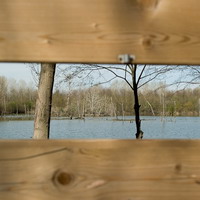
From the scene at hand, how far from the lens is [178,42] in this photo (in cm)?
105

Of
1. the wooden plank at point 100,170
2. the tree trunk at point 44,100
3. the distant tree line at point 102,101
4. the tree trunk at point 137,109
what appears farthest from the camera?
the distant tree line at point 102,101

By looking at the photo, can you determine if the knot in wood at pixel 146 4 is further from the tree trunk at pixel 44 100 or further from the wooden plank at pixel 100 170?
the tree trunk at pixel 44 100

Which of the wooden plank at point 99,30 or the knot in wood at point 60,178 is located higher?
the wooden plank at point 99,30

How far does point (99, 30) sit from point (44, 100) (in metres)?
3.08

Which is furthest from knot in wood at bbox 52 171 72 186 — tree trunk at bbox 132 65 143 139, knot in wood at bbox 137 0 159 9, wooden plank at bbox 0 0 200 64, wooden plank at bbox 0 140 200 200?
tree trunk at bbox 132 65 143 139

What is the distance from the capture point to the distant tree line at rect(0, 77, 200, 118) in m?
6.28

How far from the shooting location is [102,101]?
773 cm

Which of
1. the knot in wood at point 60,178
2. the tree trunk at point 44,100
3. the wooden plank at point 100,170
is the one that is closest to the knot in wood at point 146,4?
the wooden plank at point 100,170

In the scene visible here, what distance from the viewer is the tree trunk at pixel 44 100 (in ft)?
13.2

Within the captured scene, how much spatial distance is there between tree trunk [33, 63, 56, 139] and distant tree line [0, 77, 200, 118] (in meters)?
1.88

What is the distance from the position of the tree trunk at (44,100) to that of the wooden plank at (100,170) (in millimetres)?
3050

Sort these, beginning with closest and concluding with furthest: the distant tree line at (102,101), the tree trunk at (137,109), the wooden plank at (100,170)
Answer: the wooden plank at (100,170), the tree trunk at (137,109), the distant tree line at (102,101)

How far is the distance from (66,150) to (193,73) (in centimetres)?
565

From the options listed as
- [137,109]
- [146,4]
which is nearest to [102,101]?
[137,109]
